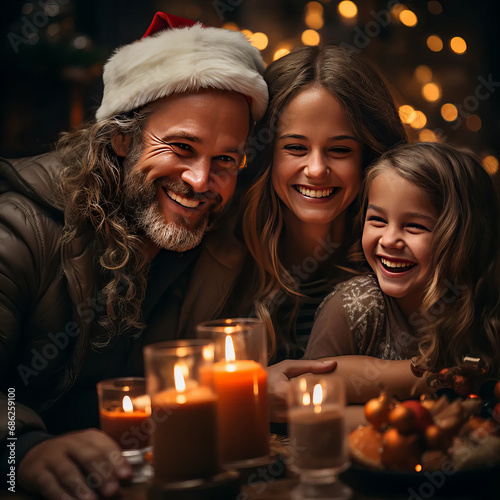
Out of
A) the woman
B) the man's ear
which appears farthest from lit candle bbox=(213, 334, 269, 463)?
the man's ear

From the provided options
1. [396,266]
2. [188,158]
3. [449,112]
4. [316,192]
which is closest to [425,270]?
[396,266]

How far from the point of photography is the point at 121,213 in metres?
1.69

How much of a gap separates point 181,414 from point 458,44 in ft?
4.09

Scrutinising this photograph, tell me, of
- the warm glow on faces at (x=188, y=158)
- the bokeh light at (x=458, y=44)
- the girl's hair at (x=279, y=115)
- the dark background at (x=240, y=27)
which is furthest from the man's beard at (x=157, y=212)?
the bokeh light at (x=458, y=44)

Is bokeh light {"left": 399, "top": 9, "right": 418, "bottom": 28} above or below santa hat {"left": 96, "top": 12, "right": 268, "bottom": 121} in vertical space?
above

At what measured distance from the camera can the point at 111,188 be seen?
169cm

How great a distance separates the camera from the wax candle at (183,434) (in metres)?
1.10

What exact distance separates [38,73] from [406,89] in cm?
104

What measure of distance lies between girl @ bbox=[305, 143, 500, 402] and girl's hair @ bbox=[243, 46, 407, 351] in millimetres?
98

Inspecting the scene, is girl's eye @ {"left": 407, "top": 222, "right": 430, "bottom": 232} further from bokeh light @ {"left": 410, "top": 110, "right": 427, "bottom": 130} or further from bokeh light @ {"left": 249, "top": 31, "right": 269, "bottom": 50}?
bokeh light @ {"left": 249, "top": 31, "right": 269, "bottom": 50}

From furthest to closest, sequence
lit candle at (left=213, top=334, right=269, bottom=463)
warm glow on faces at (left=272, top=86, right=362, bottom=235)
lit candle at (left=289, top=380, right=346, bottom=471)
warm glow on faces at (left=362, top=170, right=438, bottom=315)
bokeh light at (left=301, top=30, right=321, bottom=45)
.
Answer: bokeh light at (left=301, top=30, right=321, bottom=45)
warm glow on faces at (left=272, top=86, right=362, bottom=235)
warm glow on faces at (left=362, top=170, right=438, bottom=315)
lit candle at (left=213, top=334, right=269, bottom=463)
lit candle at (left=289, top=380, right=346, bottom=471)

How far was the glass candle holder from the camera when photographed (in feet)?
3.61

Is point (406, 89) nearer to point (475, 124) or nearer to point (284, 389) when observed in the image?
point (475, 124)

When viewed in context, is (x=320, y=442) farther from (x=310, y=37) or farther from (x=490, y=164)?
(x=310, y=37)
